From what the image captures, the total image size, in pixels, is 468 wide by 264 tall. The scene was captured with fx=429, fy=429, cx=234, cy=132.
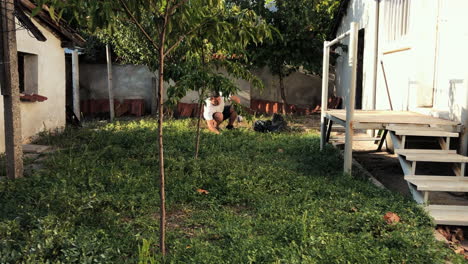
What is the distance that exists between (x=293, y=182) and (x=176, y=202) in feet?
5.20

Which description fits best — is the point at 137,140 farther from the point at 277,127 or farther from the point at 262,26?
the point at 262,26

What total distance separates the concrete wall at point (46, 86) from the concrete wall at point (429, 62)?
6983 mm

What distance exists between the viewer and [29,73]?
9328mm

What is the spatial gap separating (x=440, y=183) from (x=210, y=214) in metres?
2.47

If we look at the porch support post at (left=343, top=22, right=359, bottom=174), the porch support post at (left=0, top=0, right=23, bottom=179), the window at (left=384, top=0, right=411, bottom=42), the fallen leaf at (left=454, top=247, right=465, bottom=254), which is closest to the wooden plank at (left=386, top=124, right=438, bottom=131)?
the porch support post at (left=343, top=22, right=359, bottom=174)

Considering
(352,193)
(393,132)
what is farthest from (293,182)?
(393,132)

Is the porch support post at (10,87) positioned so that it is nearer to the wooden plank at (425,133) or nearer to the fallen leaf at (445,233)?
the wooden plank at (425,133)

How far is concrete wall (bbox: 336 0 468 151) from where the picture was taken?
565cm

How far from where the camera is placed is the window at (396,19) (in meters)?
7.64

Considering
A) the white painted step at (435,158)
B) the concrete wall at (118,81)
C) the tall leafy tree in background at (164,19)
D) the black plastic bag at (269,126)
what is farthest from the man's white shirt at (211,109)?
the tall leafy tree in background at (164,19)

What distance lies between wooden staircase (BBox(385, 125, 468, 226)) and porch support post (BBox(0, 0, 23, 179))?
16.1 ft

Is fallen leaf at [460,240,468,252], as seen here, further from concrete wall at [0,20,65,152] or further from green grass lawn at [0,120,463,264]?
concrete wall at [0,20,65,152]

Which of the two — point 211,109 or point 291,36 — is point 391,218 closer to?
point 211,109

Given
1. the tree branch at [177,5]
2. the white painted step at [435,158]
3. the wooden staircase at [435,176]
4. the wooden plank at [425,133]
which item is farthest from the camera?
the wooden plank at [425,133]
